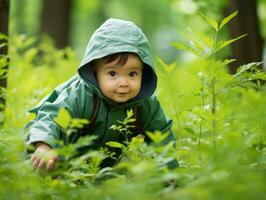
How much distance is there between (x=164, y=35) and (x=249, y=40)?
2671 centimetres

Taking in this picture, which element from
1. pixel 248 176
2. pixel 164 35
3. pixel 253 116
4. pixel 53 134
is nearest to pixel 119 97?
pixel 53 134

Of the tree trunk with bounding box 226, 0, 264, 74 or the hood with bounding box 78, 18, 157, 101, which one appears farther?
the tree trunk with bounding box 226, 0, 264, 74

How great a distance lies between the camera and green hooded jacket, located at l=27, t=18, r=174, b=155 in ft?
13.9

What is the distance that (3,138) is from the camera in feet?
11.4

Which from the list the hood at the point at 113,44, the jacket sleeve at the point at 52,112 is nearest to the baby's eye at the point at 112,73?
A: the hood at the point at 113,44

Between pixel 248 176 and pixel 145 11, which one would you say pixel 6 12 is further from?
pixel 145 11

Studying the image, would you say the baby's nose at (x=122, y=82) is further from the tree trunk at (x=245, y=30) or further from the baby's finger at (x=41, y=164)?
the tree trunk at (x=245, y=30)

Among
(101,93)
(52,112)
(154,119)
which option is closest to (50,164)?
(52,112)

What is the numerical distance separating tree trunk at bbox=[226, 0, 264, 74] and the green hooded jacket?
229cm

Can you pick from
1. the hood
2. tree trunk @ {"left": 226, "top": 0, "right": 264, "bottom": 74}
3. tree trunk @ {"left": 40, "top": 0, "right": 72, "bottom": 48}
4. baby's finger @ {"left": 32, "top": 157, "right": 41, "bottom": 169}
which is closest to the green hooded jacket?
the hood

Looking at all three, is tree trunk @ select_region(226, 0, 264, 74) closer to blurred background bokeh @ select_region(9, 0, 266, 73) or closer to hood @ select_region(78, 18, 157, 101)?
blurred background bokeh @ select_region(9, 0, 266, 73)

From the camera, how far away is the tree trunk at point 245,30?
6707 millimetres

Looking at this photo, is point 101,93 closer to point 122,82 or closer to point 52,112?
point 122,82

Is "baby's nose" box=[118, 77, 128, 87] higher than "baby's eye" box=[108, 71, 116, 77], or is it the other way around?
"baby's eye" box=[108, 71, 116, 77]
